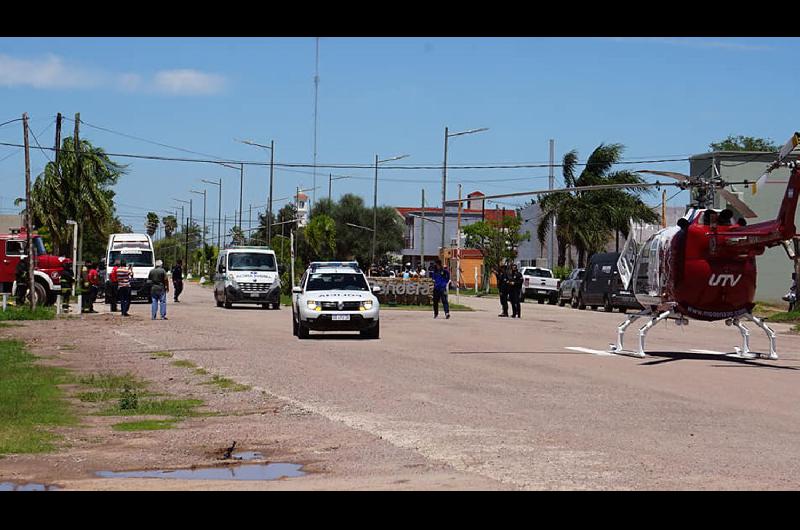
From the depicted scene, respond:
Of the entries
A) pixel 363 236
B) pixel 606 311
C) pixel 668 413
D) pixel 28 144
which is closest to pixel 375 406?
pixel 668 413

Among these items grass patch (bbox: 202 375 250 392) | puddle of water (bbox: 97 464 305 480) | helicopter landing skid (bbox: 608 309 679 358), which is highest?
helicopter landing skid (bbox: 608 309 679 358)

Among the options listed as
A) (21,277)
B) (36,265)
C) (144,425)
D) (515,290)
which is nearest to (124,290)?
(21,277)

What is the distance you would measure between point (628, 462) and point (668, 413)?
4049mm

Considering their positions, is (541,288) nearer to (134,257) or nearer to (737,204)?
(134,257)

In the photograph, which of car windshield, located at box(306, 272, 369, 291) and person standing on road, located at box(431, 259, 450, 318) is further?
person standing on road, located at box(431, 259, 450, 318)

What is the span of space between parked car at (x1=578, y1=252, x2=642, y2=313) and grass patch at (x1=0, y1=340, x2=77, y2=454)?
3253 centimetres

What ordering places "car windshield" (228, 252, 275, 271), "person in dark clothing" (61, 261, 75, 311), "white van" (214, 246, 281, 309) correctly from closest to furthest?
"person in dark clothing" (61, 261, 75, 311) < "white van" (214, 246, 281, 309) < "car windshield" (228, 252, 275, 271)

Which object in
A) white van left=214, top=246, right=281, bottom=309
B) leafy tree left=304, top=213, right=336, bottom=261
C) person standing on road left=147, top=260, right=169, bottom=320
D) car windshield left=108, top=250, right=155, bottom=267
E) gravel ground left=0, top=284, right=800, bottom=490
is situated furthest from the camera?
leafy tree left=304, top=213, right=336, bottom=261

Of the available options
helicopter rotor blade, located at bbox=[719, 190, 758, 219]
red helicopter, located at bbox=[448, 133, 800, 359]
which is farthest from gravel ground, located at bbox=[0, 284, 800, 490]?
helicopter rotor blade, located at bbox=[719, 190, 758, 219]

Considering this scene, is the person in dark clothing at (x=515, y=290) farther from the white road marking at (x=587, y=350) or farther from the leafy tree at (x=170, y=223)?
the leafy tree at (x=170, y=223)

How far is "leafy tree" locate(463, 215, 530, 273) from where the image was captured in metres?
84.3

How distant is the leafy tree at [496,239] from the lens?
277ft

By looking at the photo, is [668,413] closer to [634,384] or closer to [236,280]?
[634,384]

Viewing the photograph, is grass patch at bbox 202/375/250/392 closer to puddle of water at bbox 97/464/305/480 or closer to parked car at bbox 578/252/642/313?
puddle of water at bbox 97/464/305/480
